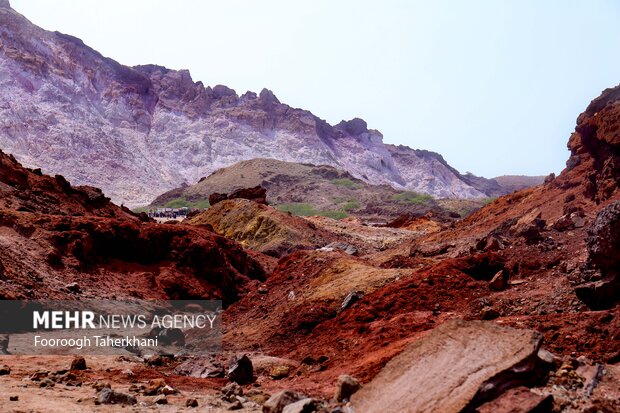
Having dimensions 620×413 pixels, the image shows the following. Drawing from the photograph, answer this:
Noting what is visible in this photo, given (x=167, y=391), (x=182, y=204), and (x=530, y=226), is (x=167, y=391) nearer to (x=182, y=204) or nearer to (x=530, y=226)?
(x=530, y=226)

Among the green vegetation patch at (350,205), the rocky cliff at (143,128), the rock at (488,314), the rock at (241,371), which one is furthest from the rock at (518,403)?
the rocky cliff at (143,128)

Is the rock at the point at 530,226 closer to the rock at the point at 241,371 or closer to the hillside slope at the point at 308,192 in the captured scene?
the rock at the point at 241,371

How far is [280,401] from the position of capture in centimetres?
680

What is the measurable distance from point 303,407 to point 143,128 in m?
118

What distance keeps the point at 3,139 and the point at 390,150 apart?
93.2 metres

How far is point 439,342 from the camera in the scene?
669cm

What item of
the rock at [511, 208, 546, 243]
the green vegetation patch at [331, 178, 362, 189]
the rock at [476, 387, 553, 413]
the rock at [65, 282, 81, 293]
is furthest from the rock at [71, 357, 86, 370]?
the green vegetation patch at [331, 178, 362, 189]

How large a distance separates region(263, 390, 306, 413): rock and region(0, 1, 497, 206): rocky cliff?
87029 millimetres

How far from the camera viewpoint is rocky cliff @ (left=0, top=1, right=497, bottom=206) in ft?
318

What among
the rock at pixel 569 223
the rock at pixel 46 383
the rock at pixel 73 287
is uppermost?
the rock at pixel 569 223

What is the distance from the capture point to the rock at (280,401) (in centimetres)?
676

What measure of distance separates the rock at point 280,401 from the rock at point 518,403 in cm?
218

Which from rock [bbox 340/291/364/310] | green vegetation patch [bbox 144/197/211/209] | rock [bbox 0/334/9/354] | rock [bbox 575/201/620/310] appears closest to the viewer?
rock [bbox 575/201/620/310]

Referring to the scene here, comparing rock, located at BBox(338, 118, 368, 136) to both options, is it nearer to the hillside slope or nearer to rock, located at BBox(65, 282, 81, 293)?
the hillside slope
